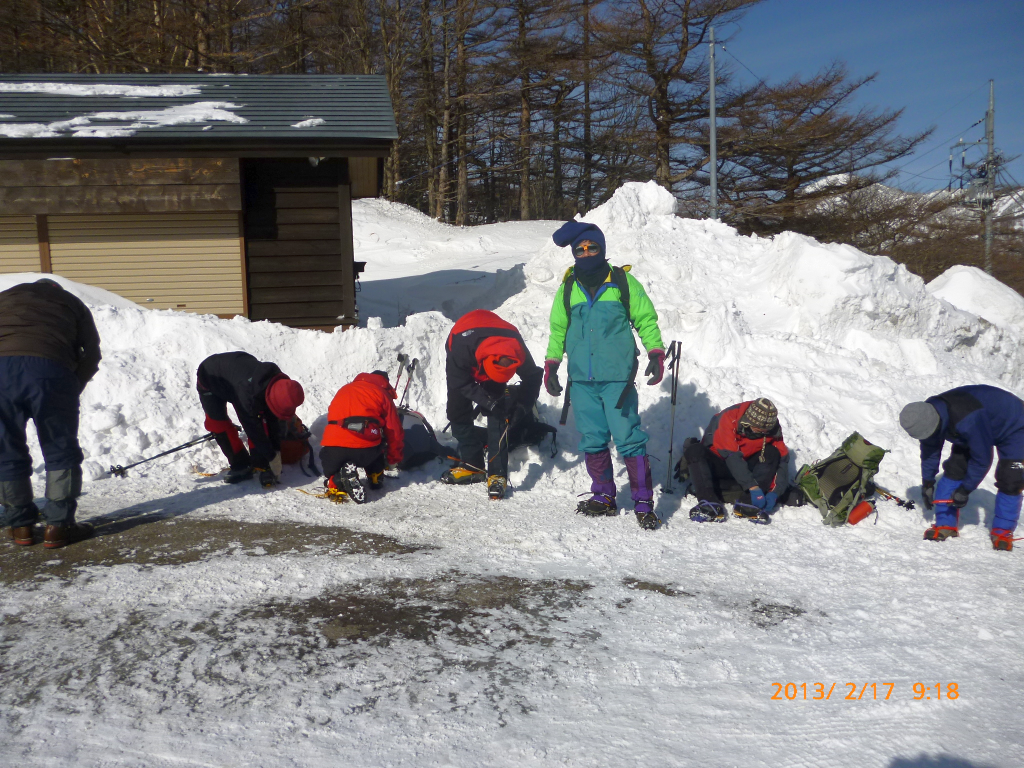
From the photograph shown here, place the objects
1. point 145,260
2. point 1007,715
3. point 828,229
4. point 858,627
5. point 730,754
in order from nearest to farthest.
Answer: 1. point 730,754
2. point 1007,715
3. point 858,627
4. point 145,260
5. point 828,229

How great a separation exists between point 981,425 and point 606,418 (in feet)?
8.10

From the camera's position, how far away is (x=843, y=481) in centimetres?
537

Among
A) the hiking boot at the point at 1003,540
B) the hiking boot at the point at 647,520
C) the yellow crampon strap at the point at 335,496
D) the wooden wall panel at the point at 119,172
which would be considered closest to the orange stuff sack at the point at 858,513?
the hiking boot at the point at 1003,540

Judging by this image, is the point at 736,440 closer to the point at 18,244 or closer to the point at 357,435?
the point at 357,435

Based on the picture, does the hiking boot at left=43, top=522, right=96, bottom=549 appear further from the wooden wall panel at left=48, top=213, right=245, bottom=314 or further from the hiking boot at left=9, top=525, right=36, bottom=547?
the wooden wall panel at left=48, top=213, right=245, bottom=314

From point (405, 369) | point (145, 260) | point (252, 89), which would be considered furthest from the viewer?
point (252, 89)

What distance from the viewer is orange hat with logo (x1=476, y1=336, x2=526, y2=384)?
5527mm

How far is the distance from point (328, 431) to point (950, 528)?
4.43 m

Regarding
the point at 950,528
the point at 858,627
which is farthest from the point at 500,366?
the point at 950,528

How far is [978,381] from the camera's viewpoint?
7824 millimetres

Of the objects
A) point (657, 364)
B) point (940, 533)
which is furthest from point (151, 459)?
point (940, 533)

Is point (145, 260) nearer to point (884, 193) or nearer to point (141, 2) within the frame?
point (141, 2)

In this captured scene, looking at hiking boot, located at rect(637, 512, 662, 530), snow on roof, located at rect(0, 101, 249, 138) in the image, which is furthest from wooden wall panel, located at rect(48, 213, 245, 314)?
hiking boot, located at rect(637, 512, 662, 530)

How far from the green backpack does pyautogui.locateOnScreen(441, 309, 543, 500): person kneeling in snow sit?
2350mm
